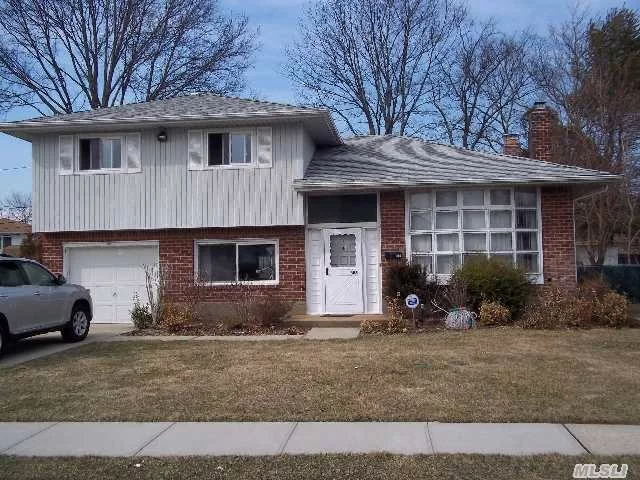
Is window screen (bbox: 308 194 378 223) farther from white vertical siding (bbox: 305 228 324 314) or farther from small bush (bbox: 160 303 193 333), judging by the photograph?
small bush (bbox: 160 303 193 333)

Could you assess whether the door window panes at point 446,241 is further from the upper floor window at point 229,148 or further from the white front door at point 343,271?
the upper floor window at point 229,148

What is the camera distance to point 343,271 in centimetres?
1546

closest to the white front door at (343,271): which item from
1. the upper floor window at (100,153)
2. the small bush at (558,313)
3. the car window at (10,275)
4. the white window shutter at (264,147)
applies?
the white window shutter at (264,147)

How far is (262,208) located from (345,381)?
25.3 ft

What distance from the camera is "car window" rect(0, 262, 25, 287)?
10.8 m

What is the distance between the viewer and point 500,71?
3416 cm

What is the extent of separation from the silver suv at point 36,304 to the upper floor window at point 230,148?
4.55 metres

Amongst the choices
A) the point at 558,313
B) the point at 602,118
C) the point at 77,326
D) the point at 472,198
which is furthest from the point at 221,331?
the point at 602,118

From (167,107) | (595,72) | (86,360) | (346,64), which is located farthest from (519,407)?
(346,64)

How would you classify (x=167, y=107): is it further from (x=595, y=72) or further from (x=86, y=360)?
(x=595, y=72)

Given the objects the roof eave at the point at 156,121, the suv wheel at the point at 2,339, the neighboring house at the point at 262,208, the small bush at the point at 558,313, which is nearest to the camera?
the suv wheel at the point at 2,339

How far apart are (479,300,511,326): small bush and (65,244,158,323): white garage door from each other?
802 centimetres

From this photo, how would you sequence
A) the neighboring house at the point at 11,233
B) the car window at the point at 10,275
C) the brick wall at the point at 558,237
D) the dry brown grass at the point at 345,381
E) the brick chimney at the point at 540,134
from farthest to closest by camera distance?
the neighboring house at the point at 11,233, the brick chimney at the point at 540,134, the brick wall at the point at 558,237, the car window at the point at 10,275, the dry brown grass at the point at 345,381

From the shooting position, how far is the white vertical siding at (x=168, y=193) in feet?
50.4
